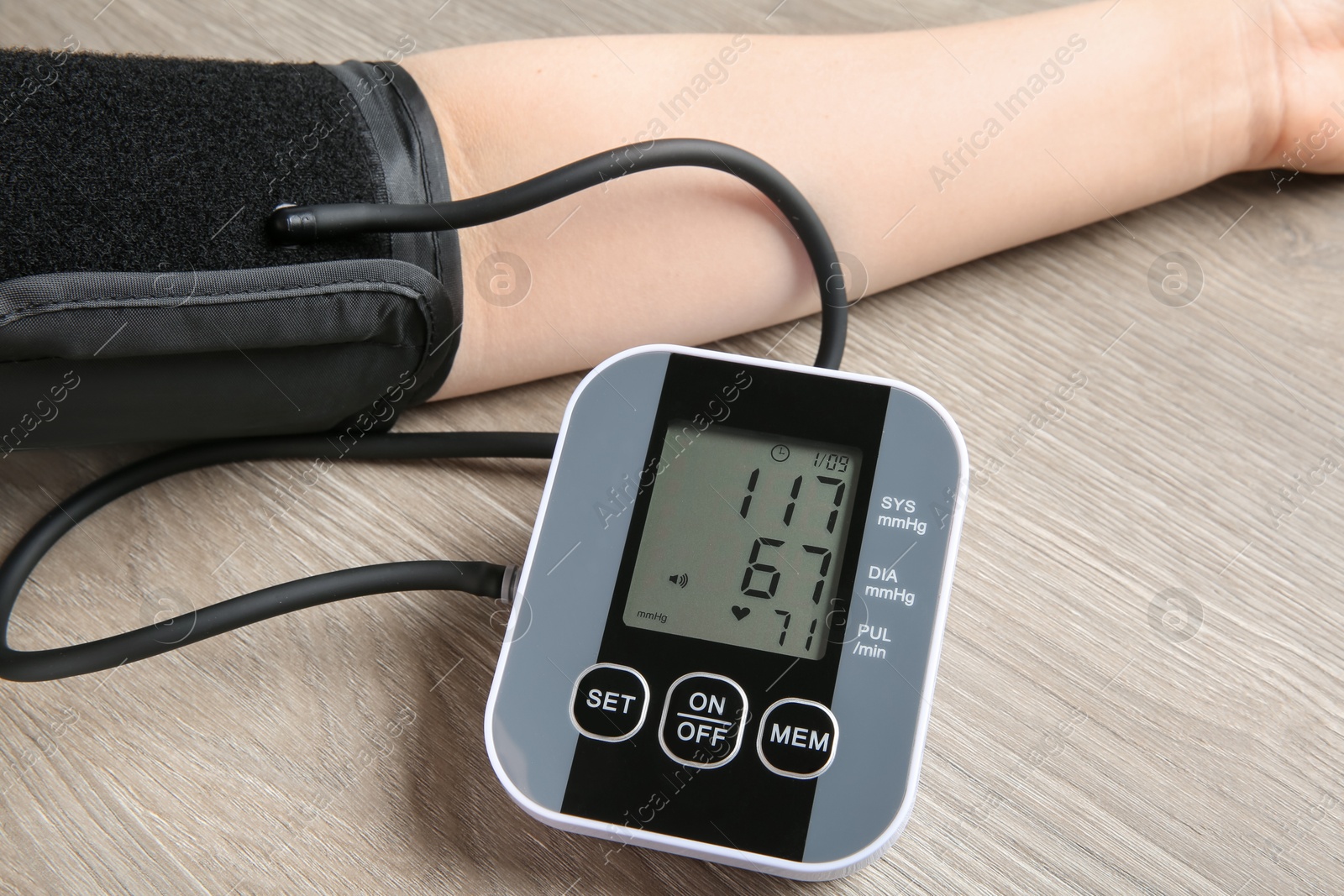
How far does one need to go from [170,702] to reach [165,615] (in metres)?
0.05

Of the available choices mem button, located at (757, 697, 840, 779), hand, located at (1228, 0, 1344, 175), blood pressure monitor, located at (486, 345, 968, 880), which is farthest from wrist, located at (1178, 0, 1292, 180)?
mem button, located at (757, 697, 840, 779)

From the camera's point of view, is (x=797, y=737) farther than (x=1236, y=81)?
No

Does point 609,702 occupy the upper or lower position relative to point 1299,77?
lower

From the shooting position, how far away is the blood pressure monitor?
45cm

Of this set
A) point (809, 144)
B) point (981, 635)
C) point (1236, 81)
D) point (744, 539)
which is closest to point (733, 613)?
point (744, 539)

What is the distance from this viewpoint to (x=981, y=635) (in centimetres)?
53

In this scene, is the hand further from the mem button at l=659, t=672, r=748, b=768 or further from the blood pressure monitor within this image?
the mem button at l=659, t=672, r=748, b=768

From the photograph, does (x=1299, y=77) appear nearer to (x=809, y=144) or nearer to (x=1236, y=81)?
(x=1236, y=81)

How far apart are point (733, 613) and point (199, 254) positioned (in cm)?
33

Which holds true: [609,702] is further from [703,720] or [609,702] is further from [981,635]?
[981,635]

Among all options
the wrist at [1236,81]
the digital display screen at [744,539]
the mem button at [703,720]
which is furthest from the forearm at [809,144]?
the mem button at [703,720]

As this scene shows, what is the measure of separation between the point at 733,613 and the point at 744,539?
0.04 m

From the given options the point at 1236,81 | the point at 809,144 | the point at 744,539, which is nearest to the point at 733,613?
the point at 744,539

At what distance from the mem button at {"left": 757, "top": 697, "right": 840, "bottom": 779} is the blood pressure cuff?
28cm
